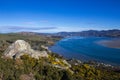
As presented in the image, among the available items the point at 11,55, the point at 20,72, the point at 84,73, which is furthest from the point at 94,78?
the point at 11,55

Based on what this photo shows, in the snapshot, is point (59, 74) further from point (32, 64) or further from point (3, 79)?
point (3, 79)

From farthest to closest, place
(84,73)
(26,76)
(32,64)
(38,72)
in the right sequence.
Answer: (84,73)
(32,64)
(38,72)
(26,76)

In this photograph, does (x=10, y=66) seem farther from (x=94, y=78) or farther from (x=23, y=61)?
(x=94, y=78)

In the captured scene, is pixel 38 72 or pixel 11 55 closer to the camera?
pixel 38 72

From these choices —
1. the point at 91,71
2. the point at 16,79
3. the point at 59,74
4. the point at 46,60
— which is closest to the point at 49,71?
the point at 59,74

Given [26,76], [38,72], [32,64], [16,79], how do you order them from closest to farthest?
1. [16,79]
2. [26,76]
3. [38,72]
4. [32,64]

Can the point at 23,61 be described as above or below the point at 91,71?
above

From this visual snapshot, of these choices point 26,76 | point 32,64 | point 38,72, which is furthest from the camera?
point 32,64

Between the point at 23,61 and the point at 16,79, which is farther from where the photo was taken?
the point at 23,61

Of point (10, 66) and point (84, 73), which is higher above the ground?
point (10, 66)
